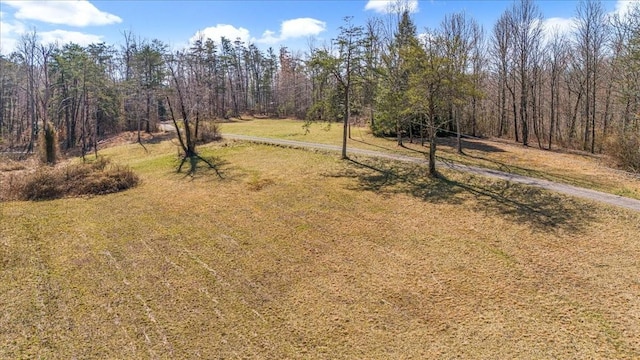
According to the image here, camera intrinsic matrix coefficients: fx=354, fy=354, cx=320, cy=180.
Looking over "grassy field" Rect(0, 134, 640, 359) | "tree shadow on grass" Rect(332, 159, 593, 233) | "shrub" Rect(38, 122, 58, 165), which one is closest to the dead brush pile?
"grassy field" Rect(0, 134, 640, 359)

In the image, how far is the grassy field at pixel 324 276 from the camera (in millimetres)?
6543

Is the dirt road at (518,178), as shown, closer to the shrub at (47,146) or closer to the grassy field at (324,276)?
the grassy field at (324,276)

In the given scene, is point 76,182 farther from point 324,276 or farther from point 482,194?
point 482,194

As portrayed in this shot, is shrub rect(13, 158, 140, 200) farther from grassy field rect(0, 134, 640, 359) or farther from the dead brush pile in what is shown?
grassy field rect(0, 134, 640, 359)

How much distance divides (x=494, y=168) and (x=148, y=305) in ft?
55.7

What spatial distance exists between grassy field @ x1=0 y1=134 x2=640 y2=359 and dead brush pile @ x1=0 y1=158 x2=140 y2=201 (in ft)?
3.27

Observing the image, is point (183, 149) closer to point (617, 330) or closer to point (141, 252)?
point (141, 252)

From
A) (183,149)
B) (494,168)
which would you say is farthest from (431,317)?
(183,149)

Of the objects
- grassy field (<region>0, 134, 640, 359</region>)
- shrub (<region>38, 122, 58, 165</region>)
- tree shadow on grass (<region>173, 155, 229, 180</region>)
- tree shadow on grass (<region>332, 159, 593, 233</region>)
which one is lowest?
grassy field (<region>0, 134, 640, 359</region>)

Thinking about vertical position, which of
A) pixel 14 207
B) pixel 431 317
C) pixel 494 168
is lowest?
pixel 431 317

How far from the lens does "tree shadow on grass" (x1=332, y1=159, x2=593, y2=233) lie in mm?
11891

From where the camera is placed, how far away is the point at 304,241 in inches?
435

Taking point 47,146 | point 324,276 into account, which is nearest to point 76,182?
point 47,146

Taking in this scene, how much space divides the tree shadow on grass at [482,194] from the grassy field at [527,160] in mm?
2786
